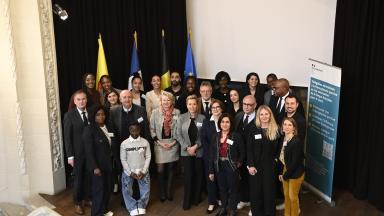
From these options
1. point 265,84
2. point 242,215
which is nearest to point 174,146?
point 242,215

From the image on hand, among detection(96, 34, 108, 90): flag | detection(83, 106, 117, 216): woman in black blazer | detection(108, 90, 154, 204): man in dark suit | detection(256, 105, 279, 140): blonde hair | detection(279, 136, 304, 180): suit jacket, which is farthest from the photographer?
detection(96, 34, 108, 90): flag

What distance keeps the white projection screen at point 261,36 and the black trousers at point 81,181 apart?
2.70 m

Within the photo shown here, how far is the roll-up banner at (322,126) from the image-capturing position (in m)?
5.28

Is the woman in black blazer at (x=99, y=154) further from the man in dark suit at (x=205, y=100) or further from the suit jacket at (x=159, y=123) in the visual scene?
the man in dark suit at (x=205, y=100)

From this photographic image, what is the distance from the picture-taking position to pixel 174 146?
5.47m

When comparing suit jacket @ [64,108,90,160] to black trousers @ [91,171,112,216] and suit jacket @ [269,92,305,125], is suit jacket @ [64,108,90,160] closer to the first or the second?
black trousers @ [91,171,112,216]

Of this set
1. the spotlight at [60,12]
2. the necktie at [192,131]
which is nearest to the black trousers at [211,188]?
the necktie at [192,131]

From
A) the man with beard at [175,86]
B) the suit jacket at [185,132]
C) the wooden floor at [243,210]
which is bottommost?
the wooden floor at [243,210]

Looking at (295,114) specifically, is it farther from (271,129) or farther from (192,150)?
(192,150)

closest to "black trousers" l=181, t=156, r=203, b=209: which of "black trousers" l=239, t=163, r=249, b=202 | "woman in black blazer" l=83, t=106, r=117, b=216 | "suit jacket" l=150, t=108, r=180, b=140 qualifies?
"suit jacket" l=150, t=108, r=180, b=140

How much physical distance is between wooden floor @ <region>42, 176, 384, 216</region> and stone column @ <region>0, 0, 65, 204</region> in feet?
1.44

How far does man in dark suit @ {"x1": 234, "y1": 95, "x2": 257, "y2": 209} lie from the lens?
500 centimetres

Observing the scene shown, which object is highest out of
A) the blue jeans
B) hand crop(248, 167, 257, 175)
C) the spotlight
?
the spotlight

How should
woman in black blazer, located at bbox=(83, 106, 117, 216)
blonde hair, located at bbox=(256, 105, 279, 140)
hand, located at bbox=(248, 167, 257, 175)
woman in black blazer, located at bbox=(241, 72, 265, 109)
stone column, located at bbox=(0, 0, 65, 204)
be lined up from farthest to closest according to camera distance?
1. woman in black blazer, located at bbox=(241, 72, 265, 109)
2. stone column, located at bbox=(0, 0, 65, 204)
3. woman in black blazer, located at bbox=(83, 106, 117, 216)
4. hand, located at bbox=(248, 167, 257, 175)
5. blonde hair, located at bbox=(256, 105, 279, 140)
